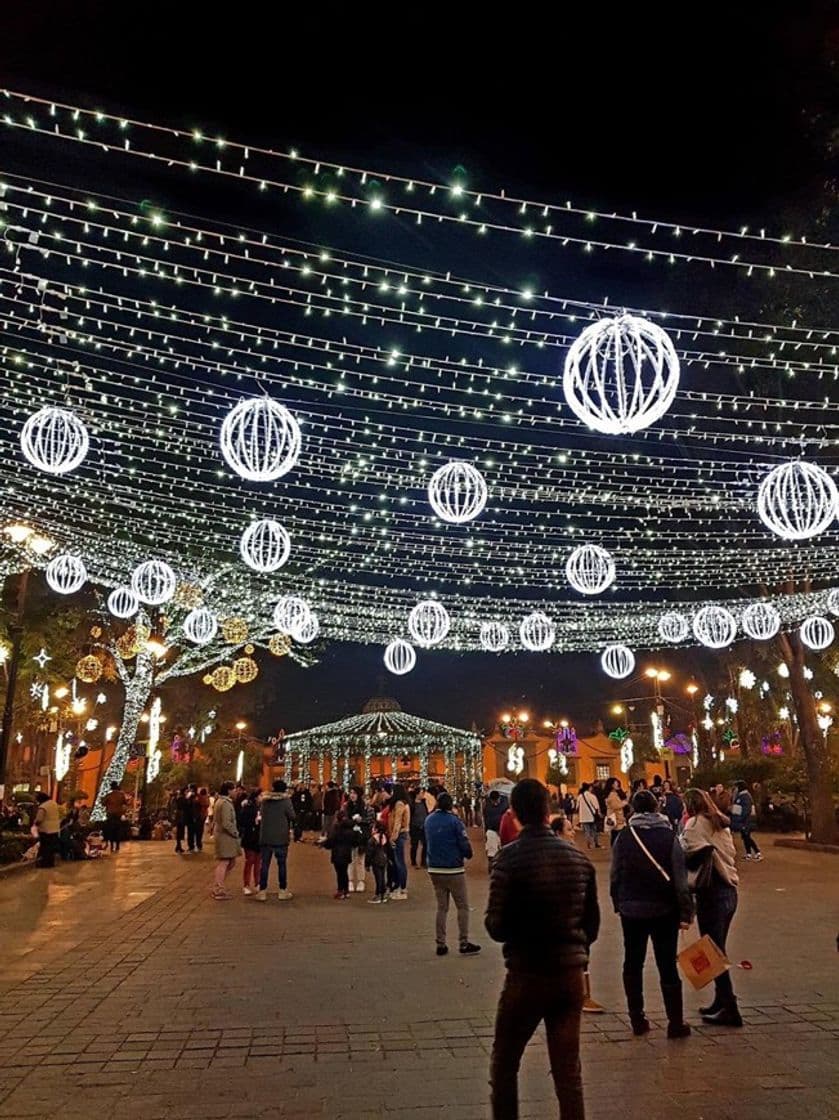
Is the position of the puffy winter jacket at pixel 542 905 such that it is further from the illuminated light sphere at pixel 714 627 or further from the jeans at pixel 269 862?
the illuminated light sphere at pixel 714 627

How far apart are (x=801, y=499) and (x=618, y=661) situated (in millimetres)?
12282

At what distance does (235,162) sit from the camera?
11.4 m

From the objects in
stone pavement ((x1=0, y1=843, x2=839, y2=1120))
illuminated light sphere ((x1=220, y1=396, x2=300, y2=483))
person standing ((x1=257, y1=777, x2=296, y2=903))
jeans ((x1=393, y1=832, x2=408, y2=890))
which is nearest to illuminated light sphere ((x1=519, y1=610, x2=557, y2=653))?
jeans ((x1=393, y1=832, x2=408, y2=890))

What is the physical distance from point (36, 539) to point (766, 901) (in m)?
13.8

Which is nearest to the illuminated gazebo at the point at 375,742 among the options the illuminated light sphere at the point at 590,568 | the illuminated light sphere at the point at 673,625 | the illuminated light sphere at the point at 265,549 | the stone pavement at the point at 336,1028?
the illuminated light sphere at the point at 673,625

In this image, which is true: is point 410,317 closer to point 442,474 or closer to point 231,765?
point 442,474

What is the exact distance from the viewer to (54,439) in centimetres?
955

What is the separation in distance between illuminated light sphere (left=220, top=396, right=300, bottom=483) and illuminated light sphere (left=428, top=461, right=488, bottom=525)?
7.96ft

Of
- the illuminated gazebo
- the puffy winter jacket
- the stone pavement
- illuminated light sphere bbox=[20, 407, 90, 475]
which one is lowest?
the stone pavement

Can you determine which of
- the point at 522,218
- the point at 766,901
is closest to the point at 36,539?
the point at 522,218

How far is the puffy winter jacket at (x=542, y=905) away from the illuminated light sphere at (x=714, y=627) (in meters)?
14.6

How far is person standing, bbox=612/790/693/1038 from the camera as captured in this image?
18.5 feet

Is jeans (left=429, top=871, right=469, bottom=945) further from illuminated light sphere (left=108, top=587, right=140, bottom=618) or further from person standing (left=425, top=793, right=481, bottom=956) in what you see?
illuminated light sphere (left=108, top=587, right=140, bottom=618)

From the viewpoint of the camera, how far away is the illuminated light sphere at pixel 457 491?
35.2 ft
